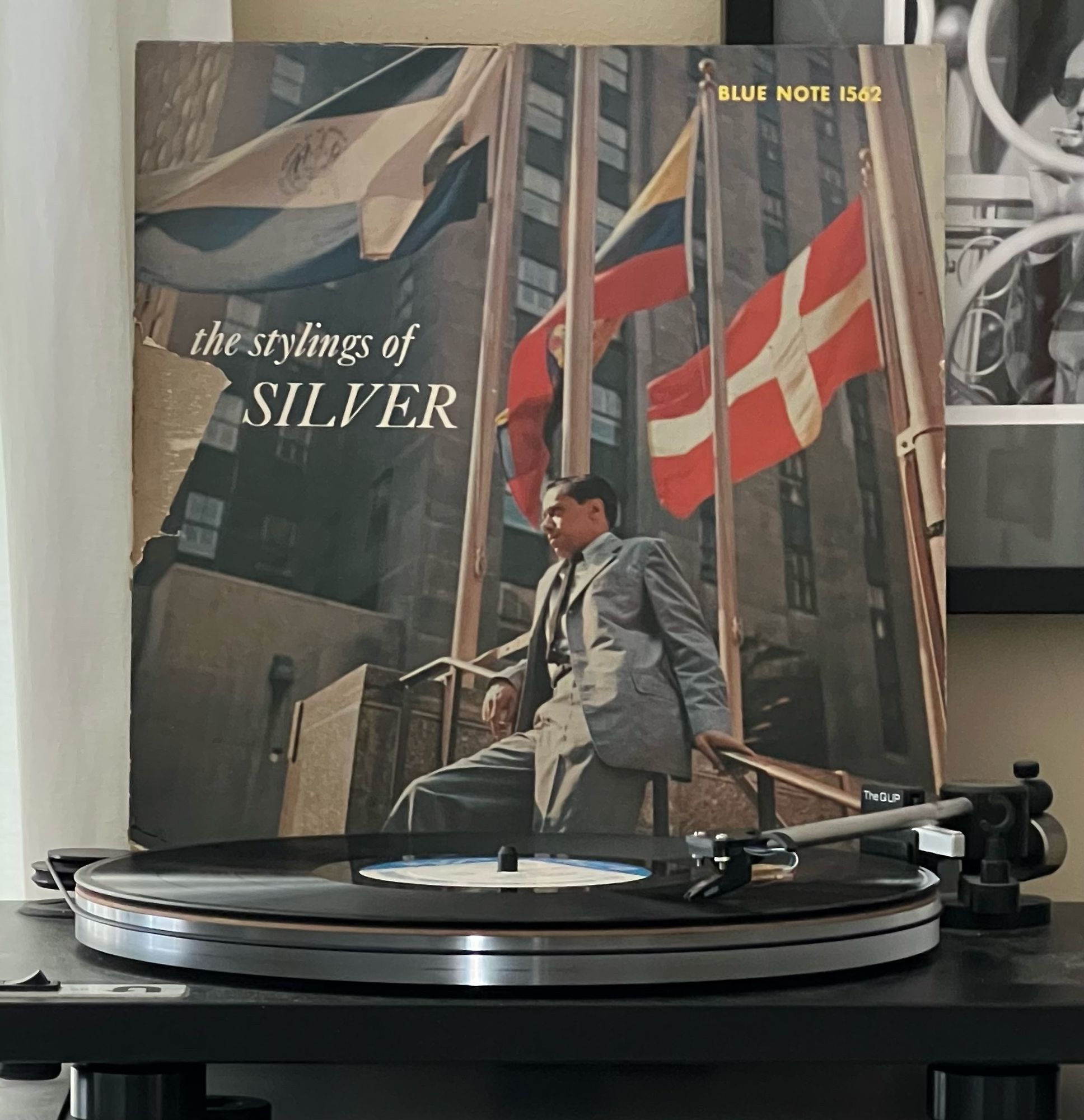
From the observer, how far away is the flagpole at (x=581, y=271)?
1218 millimetres

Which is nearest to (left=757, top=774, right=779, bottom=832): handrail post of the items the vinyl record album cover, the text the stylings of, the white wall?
the vinyl record album cover

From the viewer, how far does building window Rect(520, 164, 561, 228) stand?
124 centimetres

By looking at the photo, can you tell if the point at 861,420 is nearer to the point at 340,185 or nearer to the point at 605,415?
the point at 605,415

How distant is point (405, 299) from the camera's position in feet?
4.03

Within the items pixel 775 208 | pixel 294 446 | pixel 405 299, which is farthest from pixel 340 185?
pixel 775 208

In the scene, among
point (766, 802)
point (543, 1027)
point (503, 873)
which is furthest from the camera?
point (766, 802)

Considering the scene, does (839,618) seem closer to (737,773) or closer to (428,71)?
(737,773)

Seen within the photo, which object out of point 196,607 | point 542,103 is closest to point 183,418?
point 196,607

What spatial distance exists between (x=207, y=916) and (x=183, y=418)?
577mm

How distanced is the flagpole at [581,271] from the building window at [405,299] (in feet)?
0.39

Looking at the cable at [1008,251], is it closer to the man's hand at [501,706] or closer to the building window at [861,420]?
the building window at [861,420]

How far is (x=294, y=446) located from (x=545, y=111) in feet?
1.06

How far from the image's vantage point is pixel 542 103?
1.24 metres

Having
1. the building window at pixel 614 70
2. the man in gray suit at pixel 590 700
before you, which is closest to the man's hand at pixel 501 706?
the man in gray suit at pixel 590 700
